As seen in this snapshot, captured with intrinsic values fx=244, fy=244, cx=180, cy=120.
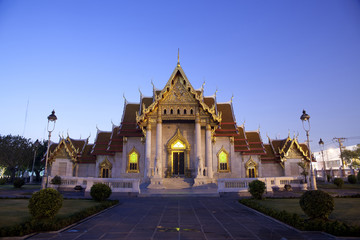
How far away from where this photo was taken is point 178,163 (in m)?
26.4

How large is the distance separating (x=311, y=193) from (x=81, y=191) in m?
20.7

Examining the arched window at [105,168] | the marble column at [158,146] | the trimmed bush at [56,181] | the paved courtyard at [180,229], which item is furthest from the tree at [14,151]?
the paved courtyard at [180,229]

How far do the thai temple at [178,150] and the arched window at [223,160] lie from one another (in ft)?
0.37

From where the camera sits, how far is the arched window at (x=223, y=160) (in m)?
27.9

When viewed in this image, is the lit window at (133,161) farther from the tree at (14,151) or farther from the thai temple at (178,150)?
the tree at (14,151)

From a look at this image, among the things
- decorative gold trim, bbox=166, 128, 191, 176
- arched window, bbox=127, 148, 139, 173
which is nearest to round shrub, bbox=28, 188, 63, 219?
decorative gold trim, bbox=166, 128, 191, 176

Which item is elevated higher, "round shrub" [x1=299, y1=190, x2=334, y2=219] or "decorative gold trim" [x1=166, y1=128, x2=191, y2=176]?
"decorative gold trim" [x1=166, y1=128, x2=191, y2=176]

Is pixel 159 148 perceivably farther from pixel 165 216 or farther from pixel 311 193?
pixel 311 193

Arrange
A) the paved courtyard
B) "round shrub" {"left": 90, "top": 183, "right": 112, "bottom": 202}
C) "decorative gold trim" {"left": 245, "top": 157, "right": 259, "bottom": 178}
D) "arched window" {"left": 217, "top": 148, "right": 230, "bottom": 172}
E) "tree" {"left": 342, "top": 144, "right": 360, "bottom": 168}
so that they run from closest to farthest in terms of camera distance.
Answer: the paved courtyard → "round shrub" {"left": 90, "top": 183, "right": 112, "bottom": 202} → "arched window" {"left": 217, "top": 148, "right": 230, "bottom": 172} → "decorative gold trim" {"left": 245, "top": 157, "right": 259, "bottom": 178} → "tree" {"left": 342, "top": 144, "right": 360, "bottom": 168}

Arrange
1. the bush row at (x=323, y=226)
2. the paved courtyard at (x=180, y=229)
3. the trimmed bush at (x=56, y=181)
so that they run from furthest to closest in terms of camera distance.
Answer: the trimmed bush at (x=56, y=181) < the paved courtyard at (x=180, y=229) < the bush row at (x=323, y=226)

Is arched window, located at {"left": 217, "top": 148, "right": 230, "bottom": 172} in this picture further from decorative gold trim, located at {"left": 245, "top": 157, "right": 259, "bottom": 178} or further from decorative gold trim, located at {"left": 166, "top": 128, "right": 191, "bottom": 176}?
decorative gold trim, located at {"left": 166, "top": 128, "right": 191, "bottom": 176}

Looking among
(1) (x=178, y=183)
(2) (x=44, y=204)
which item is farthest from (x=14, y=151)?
(2) (x=44, y=204)

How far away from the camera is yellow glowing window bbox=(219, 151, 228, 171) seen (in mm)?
27953

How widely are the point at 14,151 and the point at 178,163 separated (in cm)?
Answer: 3177
